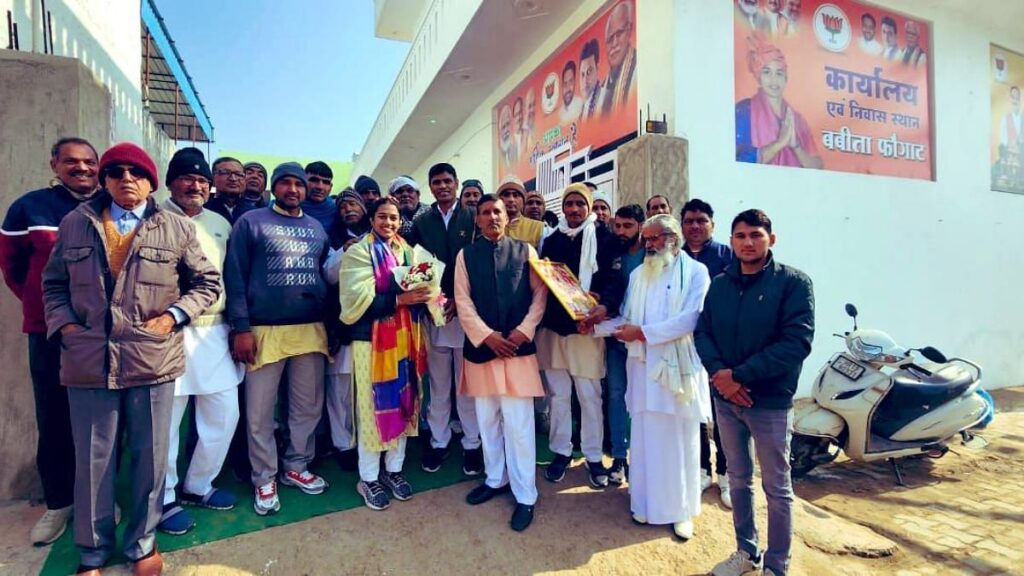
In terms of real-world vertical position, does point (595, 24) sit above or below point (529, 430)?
above

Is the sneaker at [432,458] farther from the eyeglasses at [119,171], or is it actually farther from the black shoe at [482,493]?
the eyeglasses at [119,171]

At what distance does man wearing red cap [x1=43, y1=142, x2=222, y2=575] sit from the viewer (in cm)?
227

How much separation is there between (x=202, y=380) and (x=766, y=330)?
3066mm

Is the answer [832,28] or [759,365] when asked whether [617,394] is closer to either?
[759,365]

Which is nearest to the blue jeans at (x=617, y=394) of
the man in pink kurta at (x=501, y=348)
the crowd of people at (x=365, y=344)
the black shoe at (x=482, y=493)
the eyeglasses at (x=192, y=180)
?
the crowd of people at (x=365, y=344)

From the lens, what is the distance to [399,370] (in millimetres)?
3201

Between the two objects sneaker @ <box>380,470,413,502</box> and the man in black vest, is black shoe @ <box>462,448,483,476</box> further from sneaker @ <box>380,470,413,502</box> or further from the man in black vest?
sneaker @ <box>380,470,413,502</box>

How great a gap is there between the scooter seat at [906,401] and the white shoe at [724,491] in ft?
5.24

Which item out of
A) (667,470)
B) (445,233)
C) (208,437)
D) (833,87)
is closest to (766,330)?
(667,470)

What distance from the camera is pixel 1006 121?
778 centimetres

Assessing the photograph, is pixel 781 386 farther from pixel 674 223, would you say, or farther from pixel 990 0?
pixel 990 0

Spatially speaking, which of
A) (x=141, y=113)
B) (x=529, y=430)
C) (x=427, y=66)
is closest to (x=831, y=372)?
(x=529, y=430)

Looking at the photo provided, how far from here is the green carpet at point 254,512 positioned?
A: 8.59 ft

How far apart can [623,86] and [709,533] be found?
16.6 feet
